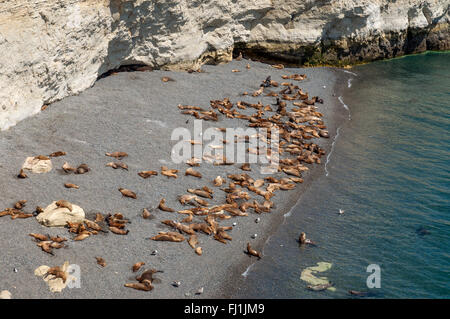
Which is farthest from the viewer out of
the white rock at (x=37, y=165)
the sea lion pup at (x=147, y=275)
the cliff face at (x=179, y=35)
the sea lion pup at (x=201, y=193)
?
the cliff face at (x=179, y=35)

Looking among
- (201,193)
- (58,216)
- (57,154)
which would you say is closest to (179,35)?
(57,154)

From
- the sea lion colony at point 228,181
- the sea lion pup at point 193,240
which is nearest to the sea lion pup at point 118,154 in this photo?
the sea lion colony at point 228,181

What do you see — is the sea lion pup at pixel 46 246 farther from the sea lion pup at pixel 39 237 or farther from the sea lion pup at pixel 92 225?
the sea lion pup at pixel 92 225

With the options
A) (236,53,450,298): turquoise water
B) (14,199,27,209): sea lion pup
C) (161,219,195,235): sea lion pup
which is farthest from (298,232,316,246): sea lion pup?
(14,199,27,209): sea lion pup

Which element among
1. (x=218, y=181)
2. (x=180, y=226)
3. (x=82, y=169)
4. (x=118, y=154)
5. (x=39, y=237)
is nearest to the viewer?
(x=39, y=237)

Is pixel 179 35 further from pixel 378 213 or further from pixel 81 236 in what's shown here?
pixel 81 236

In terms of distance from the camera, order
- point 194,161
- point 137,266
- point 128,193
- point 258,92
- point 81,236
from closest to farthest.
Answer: point 137,266 < point 81,236 < point 128,193 < point 194,161 < point 258,92
